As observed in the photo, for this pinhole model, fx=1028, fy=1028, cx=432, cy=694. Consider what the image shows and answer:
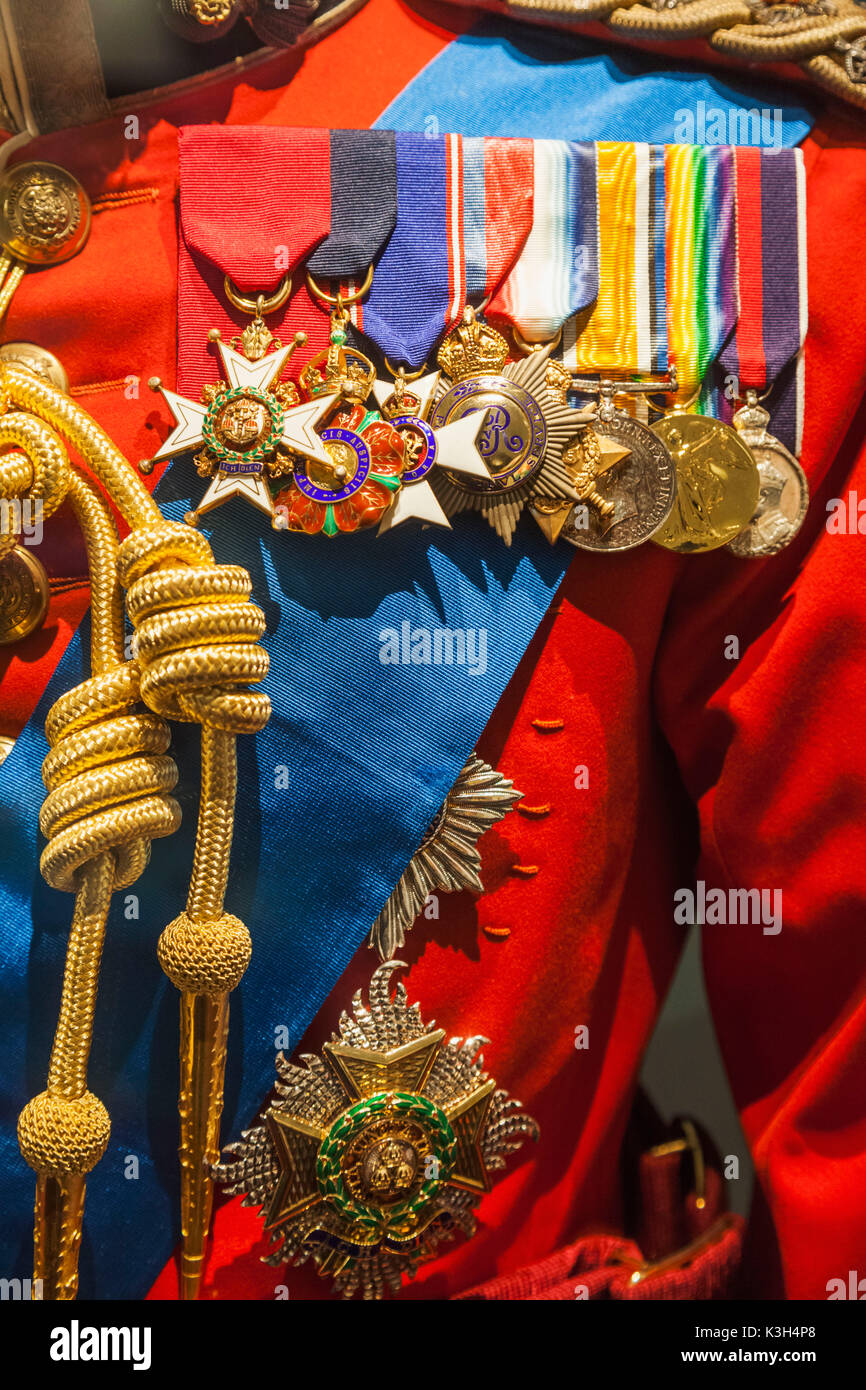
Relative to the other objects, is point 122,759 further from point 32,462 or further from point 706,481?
point 706,481

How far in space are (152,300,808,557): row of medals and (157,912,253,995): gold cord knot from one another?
11.6 inches

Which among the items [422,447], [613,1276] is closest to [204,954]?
[422,447]

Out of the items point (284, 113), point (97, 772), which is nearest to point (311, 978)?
point (97, 772)

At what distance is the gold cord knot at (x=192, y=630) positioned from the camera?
0.69 meters

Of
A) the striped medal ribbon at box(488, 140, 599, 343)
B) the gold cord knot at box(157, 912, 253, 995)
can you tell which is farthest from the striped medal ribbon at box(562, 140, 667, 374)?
the gold cord knot at box(157, 912, 253, 995)

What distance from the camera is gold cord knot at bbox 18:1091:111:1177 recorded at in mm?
714

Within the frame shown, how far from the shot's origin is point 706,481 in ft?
2.61

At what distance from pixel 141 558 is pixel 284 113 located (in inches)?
15.4

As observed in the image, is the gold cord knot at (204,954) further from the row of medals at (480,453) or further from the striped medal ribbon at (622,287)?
the striped medal ribbon at (622,287)

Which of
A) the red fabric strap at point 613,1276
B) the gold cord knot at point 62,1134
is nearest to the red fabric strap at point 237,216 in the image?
the gold cord knot at point 62,1134

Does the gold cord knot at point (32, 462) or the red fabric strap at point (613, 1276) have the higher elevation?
the gold cord knot at point (32, 462)

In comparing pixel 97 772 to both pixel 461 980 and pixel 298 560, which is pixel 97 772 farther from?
pixel 461 980

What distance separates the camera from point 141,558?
2.31 ft

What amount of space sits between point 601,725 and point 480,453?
9.5 inches
